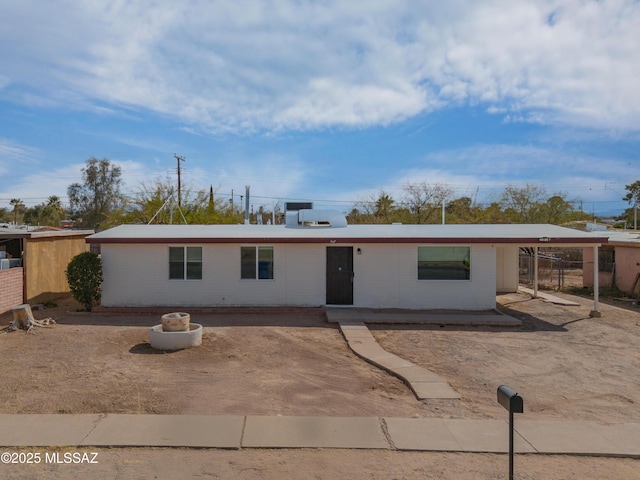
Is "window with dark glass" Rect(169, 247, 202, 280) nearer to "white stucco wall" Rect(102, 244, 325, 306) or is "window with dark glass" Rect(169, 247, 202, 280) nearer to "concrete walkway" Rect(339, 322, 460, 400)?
"white stucco wall" Rect(102, 244, 325, 306)

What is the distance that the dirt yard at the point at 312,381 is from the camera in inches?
198

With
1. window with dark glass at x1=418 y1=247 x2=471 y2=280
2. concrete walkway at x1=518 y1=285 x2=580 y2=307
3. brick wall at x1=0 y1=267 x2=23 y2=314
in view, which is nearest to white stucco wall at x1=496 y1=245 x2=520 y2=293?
concrete walkway at x1=518 y1=285 x2=580 y2=307

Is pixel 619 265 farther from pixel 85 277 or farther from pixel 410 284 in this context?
pixel 85 277

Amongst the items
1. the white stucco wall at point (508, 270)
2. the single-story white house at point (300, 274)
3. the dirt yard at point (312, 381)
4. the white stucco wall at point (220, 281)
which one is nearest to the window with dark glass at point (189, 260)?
the single-story white house at point (300, 274)

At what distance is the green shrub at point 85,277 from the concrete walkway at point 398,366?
803cm

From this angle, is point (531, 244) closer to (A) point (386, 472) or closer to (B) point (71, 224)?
(A) point (386, 472)

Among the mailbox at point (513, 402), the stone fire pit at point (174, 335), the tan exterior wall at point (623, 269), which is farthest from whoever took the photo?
the tan exterior wall at point (623, 269)

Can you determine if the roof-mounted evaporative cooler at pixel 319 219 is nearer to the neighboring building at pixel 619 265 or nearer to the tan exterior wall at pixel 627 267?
the neighboring building at pixel 619 265

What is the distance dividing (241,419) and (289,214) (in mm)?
13516

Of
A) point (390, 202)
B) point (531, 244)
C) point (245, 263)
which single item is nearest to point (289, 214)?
point (245, 263)

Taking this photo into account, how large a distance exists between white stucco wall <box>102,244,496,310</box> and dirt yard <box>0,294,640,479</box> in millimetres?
1821

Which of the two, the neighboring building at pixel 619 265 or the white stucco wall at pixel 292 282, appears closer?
the white stucco wall at pixel 292 282

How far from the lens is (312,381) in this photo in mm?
7988

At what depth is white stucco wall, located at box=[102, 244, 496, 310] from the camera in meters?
14.8
